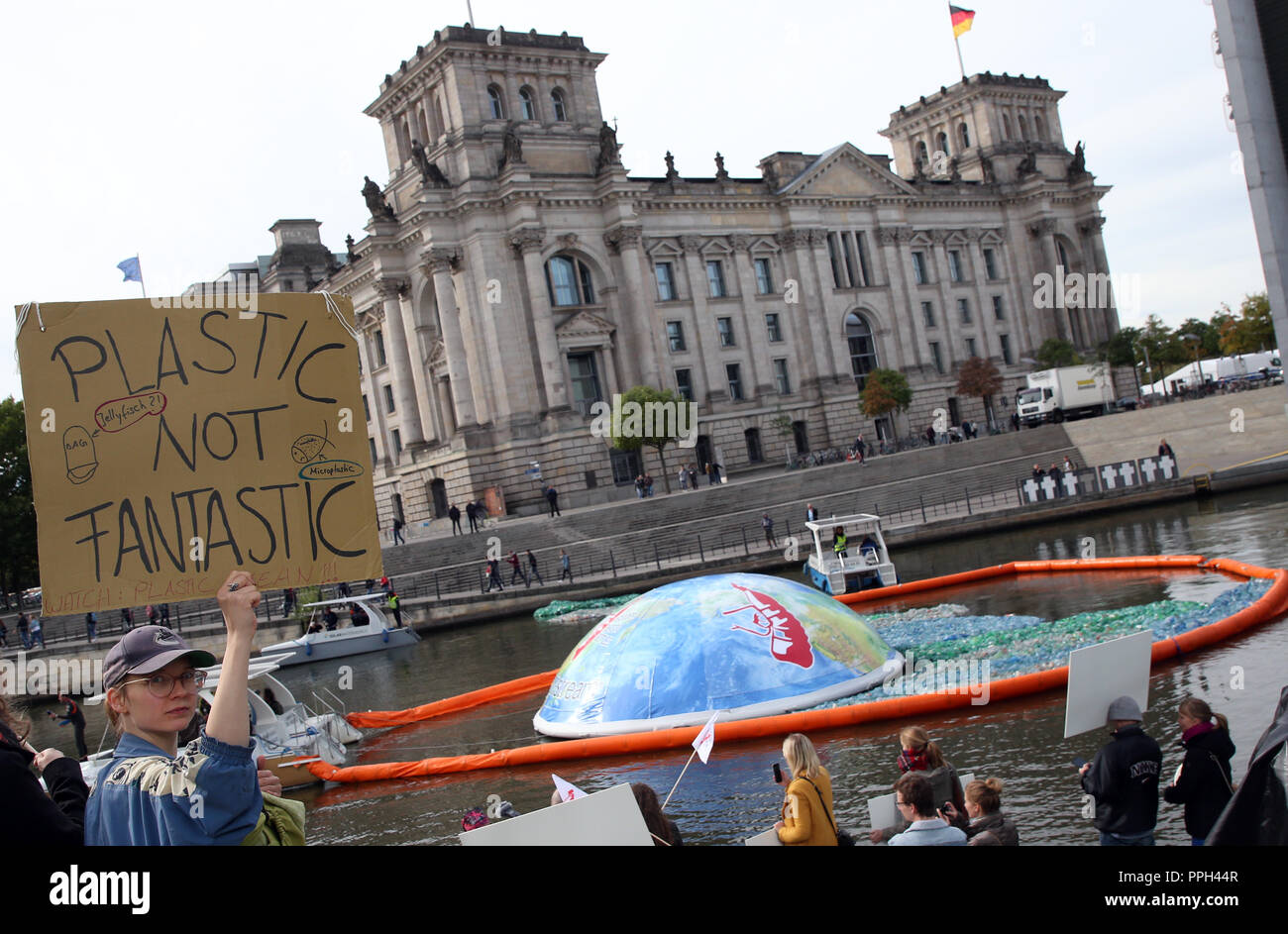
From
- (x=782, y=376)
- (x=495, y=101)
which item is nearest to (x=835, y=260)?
(x=782, y=376)

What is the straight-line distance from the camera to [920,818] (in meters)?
6.87

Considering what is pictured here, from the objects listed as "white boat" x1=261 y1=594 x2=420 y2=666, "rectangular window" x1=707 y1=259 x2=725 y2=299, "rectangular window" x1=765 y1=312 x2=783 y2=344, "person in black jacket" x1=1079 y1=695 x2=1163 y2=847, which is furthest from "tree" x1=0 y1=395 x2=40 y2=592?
"person in black jacket" x1=1079 y1=695 x2=1163 y2=847

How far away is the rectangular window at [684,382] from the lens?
2677 inches

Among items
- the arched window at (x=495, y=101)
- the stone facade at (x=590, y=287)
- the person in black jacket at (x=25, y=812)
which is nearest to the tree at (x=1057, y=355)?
the stone facade at (x=590, y=287)

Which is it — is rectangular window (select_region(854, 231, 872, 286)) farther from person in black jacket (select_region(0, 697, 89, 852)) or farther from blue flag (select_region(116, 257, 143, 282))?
person in black jacket (select_region(0, 697, 89, 852))

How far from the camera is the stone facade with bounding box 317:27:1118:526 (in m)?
61.6

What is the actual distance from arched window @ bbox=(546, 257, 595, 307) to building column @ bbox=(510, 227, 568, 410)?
2045 millimetres

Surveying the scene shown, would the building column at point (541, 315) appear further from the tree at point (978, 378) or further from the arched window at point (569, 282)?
the tree at point (978, 378)

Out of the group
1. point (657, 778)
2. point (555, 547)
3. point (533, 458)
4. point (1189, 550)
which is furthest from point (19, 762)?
point (533, 458)

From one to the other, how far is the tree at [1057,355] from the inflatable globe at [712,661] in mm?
67964

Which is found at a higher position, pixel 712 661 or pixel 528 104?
pixel 528 104

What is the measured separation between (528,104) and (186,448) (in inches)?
2567

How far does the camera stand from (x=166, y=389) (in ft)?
16.9

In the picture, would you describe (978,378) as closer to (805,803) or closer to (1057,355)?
(1057,355)
